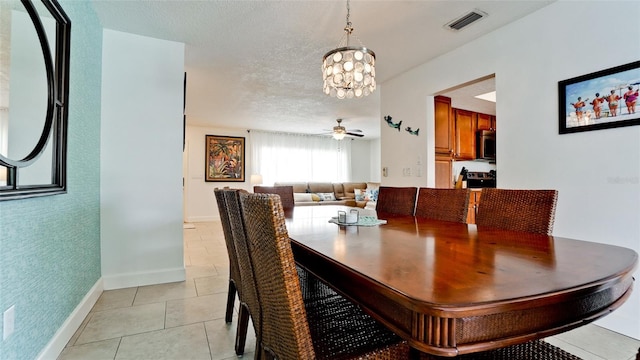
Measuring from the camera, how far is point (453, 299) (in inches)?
24.5

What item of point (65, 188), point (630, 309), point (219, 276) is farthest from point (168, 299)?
point (630, 309)

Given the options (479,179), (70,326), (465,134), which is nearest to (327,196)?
(479,179)

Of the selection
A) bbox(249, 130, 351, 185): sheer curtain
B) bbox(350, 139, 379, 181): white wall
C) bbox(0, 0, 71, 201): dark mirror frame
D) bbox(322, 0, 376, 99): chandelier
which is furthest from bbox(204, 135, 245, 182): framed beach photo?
bbox(322, 0, 376, 99): chandelier

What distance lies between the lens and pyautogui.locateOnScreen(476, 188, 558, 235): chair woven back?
1.48 metres

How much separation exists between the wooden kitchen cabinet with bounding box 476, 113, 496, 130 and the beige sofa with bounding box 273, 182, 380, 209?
9.78 ft

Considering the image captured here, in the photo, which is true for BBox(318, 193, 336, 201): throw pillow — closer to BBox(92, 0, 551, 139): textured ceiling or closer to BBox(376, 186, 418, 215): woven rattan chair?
BBox(92, 0, 551, 139): textured ceiling

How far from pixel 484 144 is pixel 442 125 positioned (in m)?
1.27

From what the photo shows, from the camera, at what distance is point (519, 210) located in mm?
1616

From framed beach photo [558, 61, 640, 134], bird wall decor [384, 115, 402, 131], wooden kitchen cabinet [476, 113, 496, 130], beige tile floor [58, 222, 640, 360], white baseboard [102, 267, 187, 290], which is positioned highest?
wooden kitchen cabinet [476, 113, 496, 130]

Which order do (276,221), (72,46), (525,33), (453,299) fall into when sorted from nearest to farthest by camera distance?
(453,299) < (276,221) < (72,46) < (525,33)

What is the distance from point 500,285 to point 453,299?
0.17 metres

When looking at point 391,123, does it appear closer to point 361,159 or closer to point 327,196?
point 327,196

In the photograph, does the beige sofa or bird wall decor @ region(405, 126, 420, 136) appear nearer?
bird wall decor @ region(405, 126, 420, 136)

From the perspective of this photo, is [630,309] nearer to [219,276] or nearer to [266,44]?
[219,276]
